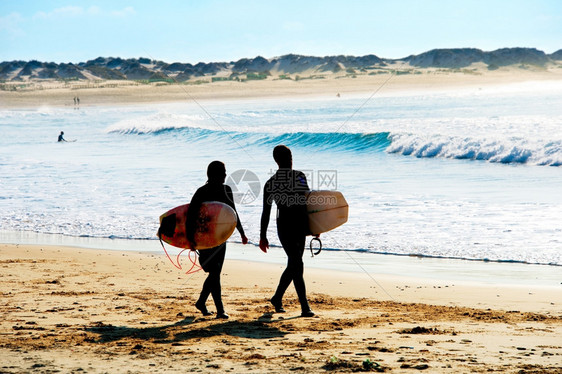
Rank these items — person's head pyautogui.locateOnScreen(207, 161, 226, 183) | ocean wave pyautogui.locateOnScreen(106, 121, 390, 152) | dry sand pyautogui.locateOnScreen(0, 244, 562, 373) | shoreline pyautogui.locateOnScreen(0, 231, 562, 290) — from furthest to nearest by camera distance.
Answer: ocean wave pyautogui.locateOnScreen(106, 121, 390, 152)
shoreline pyautogui.locateOnScreen(0, 231, 562, 290)
person's head pyautogui.locateOnScreen(207, 161, 226, 183)
dry sand pyautogui.locateOnScreen(0, 244, 562, 373)

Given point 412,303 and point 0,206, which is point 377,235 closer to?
point 412,303

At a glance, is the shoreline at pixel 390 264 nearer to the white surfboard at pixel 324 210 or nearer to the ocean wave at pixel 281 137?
the white surfboard at pixel 324 210

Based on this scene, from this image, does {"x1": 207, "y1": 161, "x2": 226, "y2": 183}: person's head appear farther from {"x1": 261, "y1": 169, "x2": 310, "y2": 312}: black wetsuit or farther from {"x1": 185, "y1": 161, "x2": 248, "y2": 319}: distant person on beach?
{"x1": 261, "y1": 169, "x2": 310, "y2": 312}: black wetsuit

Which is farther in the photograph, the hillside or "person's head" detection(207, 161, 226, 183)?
the hillside

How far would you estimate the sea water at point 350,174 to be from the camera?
974cm

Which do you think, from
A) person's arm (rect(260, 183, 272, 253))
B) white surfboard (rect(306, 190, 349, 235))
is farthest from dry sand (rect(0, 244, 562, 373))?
white surfboard (rect(306, 190, 349, 235))

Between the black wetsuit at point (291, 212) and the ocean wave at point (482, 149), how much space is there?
14.8 metres

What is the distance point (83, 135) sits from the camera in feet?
108

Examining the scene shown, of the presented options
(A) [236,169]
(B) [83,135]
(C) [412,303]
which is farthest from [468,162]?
(B) [83,135]

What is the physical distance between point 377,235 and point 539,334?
477cm

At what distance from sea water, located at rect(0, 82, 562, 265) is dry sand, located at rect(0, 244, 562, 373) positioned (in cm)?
205

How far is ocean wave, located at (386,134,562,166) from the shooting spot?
19.1m

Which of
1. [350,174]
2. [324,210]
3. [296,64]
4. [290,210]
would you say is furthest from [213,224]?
[296,64]

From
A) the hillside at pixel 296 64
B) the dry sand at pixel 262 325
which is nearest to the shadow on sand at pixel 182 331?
the dry sand at pixel 262 325
